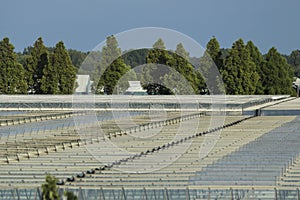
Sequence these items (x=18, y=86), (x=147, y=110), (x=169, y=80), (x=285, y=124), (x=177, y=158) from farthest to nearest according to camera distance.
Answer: (x=169, y=80), (x=18, y=86), (x=147, y=110), (x=285, y=124), (x=177, y=158)

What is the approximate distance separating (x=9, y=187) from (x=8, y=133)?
23128 millimetres

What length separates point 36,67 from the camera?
10244cm

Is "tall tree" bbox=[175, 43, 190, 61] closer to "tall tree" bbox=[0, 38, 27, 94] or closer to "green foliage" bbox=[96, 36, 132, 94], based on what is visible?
"green foliage" bbox=[96, 36, 132, 94]

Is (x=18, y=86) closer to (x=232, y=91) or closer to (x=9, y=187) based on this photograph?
(x=232, y=91)

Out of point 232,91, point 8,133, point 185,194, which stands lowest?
point 185,194

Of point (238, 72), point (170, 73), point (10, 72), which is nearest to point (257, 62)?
point (238, 72)

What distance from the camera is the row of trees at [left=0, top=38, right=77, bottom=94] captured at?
97312mm

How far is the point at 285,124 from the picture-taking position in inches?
2183

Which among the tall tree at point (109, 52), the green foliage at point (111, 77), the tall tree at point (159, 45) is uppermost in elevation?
the tall tree at point (159, 45)

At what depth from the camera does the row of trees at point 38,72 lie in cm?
9731

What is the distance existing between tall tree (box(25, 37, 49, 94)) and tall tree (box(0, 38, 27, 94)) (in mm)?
3612

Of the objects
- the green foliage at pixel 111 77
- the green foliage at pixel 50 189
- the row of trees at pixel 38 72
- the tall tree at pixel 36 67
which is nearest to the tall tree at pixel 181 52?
the green foliage at pixel 111 77

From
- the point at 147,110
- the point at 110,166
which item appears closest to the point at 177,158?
the point at 110,166

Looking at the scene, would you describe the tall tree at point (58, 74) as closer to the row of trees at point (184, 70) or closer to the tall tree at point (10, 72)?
the tall tree at point (10, 72)
